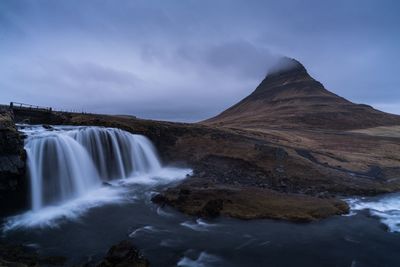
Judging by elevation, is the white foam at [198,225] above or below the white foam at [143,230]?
above

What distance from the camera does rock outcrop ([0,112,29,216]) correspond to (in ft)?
61.6

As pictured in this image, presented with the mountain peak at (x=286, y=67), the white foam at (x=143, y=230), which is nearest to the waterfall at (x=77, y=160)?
the white foam at (x=143, y=230)

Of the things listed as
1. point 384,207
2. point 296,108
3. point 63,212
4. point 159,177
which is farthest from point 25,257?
point 296,108

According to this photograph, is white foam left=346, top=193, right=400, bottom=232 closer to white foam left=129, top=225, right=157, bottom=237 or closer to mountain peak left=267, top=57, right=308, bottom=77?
white foam left=129, top=225, right=157, bottom=237

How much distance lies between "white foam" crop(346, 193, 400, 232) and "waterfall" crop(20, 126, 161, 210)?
18.5 metres

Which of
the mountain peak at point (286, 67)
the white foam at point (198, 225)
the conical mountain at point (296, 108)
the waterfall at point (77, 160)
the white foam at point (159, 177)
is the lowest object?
the white foam at point (198, 225)

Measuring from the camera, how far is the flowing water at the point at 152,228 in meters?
14.9

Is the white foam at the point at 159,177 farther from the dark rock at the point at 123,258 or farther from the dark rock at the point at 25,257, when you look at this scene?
the dark rock at the point at 123,258

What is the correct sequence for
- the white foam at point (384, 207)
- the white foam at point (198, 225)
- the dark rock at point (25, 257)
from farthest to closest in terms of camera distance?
1. the white foam at point (384, 207)
2. the white foam at point (198, 225)
3. the dark rock at point (25, 257)

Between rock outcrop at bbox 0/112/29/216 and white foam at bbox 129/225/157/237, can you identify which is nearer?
white foam at bbox 129/225/157/237

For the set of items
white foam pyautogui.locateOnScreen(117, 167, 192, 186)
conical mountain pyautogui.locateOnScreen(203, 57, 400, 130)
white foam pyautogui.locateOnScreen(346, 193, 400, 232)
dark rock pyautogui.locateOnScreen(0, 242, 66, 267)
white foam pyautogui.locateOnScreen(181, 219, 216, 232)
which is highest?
conical mountain pyautogui.locateOnScreen(203, 57, 400, 130)

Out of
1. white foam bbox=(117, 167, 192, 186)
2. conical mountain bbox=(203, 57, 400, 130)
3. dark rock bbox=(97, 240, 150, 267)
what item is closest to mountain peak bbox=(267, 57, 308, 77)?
conical mountain bbox=(203, 57, 400, 130)

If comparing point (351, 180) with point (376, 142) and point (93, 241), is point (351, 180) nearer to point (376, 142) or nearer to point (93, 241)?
point (93, 241)

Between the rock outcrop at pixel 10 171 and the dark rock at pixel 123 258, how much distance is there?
973cm
